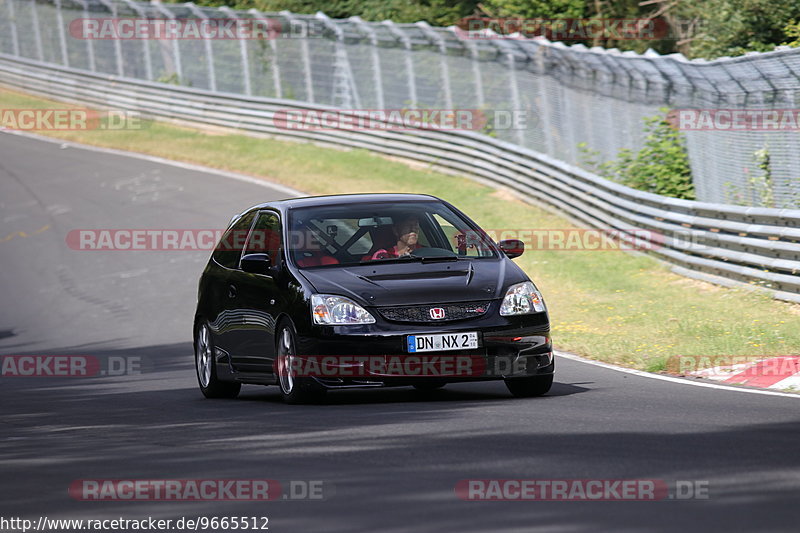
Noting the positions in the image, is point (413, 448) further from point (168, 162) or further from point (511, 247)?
point (168, 162)

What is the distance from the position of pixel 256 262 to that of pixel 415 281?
142cm

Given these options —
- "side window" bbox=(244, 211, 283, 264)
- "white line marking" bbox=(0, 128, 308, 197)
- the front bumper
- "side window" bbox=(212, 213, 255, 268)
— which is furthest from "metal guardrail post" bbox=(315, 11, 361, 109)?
the front bumper

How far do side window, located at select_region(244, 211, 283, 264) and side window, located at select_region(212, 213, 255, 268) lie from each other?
0.16m

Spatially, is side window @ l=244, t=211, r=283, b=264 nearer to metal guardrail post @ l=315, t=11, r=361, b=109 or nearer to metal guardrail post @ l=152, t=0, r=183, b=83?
metal guardrail post @ l=315, t=11, r=361, b=109

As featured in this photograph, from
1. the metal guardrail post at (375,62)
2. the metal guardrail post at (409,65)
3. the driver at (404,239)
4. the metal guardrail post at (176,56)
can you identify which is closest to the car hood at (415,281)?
the driver at (404,239)

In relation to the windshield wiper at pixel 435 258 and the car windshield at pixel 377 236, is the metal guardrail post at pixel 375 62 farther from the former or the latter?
the windshield wiper at pixel 435 258

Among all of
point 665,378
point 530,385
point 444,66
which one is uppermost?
point 444,66

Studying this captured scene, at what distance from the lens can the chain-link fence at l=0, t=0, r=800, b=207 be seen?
19.4 m

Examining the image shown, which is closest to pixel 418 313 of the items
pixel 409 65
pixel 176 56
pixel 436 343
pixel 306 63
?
pixel 436 343

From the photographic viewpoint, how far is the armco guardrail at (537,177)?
1765 cm

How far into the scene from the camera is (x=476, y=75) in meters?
33.4

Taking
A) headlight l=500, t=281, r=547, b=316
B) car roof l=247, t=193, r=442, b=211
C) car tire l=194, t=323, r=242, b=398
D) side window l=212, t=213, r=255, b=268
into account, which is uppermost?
car roof l=247, t=193, r=442, b=211

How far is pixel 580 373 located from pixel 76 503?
6.81 m

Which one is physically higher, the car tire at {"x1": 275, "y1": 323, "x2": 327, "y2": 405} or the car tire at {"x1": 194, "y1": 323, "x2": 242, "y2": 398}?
the car tire at {"x1": 275, "y1": 323, "x2": 327, "y2": 405}
